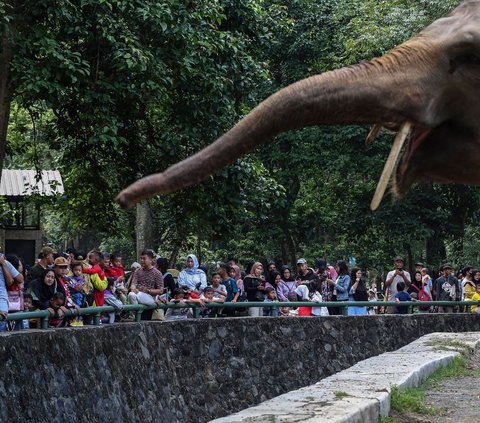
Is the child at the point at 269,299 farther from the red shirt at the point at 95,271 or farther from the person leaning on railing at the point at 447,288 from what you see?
the red shirt at the point at 95,271

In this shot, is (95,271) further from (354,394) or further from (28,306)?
(354,394)

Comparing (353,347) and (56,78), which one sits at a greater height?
(56,78)

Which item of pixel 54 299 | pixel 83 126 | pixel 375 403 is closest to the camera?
pixel 375 403

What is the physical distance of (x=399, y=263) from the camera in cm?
2014

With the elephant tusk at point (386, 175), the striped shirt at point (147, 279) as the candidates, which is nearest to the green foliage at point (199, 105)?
the striped shirt at point (147, 279)

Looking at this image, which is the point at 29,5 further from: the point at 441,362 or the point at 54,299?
the point at 441,362

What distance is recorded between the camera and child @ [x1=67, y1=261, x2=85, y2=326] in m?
12.4

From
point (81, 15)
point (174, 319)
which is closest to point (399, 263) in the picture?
point (174, 319)

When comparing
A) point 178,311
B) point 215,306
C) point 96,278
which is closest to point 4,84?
point 96,278

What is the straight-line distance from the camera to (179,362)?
48.2 feet

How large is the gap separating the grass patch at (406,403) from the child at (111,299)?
511 cm

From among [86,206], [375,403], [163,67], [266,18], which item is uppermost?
[266,18]

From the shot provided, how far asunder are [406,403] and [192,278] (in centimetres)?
811

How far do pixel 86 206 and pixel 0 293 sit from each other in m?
8.03
